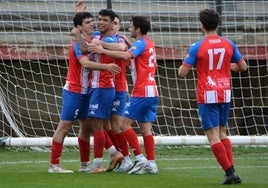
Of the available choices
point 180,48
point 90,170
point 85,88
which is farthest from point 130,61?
point 180,48

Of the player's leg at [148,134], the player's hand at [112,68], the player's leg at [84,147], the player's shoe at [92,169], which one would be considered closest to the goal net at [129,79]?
the player's leg at [84,147]

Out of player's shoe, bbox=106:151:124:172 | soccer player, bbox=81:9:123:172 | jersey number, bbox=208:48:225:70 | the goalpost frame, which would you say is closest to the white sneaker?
player's shoe, bbox=106:151:124:172

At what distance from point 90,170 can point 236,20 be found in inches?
273

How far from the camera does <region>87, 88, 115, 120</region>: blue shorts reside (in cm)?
957

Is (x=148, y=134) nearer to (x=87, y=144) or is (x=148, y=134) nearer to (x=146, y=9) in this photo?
(x=87, y=144)

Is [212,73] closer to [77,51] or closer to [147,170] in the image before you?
[147,170]

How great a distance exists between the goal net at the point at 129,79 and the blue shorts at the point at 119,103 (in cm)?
435

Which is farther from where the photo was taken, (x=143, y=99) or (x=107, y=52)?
(x=143, y=99)

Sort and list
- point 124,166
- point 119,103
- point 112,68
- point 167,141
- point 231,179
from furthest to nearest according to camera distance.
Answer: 1. point 167,141
2. point 119,103
3. point 124,166
4. point 112,68
5. point 231,179

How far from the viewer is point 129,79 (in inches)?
602

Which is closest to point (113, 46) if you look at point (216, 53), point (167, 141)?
point (216, 53)

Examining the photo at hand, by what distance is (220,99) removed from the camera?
8492mm

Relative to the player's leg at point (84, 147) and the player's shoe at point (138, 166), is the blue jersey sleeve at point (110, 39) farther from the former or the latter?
the player's shoe at point (138, 166)

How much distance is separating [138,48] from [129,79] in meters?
5.76
